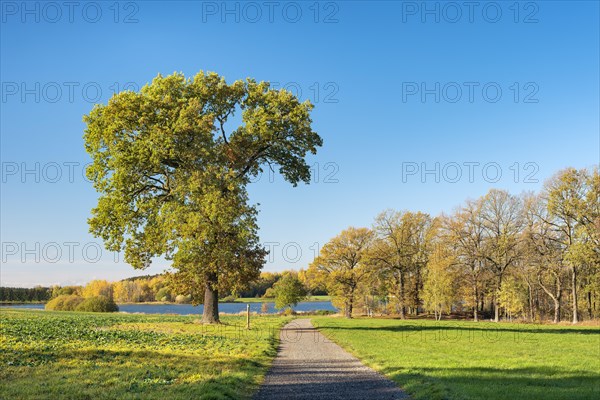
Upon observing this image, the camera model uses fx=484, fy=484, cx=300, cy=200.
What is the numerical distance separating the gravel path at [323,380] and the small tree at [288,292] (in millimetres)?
43510

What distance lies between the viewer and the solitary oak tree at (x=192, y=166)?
2995 centimetres

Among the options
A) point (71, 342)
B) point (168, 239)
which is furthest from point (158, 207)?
point (71, 342)

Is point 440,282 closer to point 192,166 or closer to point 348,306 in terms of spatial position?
point 348,306

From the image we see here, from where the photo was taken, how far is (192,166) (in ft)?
105

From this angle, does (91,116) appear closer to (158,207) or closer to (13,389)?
(158,207)

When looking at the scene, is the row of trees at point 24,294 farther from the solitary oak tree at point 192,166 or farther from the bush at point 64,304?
the solitary oak tree at point 192,166

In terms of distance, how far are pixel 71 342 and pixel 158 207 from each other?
1532 centimetres

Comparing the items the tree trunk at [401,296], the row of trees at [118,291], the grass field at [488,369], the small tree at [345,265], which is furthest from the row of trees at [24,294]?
the grass field at [488,369]

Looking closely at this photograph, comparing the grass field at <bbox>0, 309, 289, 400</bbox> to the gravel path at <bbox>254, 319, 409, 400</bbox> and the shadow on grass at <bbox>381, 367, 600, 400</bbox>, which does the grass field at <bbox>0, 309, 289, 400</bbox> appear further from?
the shadow on grass at <bbox>381, 367, 600, 400</bbox>

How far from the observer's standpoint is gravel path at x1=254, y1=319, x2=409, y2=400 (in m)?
11.9

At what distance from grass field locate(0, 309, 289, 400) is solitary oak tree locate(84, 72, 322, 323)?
9.49 metres

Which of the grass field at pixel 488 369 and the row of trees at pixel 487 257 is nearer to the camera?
the grass field at pixel 488 369

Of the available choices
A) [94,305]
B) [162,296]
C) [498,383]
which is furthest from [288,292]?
[162,296]

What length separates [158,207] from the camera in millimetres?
32844
